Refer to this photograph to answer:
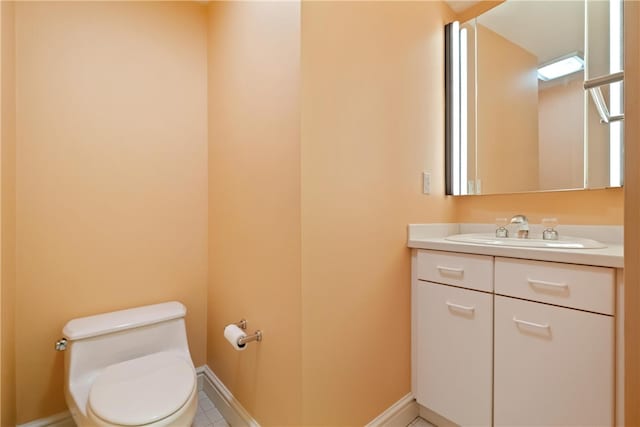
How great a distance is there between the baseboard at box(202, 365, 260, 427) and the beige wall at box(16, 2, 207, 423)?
0.48ft

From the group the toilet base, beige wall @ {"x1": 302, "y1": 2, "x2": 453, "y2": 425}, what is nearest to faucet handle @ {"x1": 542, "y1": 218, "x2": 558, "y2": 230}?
beige wall @ {"x1": 302, "y1": 2, "x2": 453, "y2": 425}

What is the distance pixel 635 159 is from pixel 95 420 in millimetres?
1512

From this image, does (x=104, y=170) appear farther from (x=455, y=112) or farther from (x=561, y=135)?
(x=561, y=135)

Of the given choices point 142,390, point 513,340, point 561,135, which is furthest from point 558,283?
point 142,390

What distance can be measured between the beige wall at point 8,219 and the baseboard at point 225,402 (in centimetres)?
80

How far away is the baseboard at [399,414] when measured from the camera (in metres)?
1.26

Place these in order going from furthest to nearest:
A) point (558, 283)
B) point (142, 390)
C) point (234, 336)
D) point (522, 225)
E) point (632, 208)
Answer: point (522, 225) < point (234, 336) < point (142, 390) < point (558, 283) < point (632, 208)

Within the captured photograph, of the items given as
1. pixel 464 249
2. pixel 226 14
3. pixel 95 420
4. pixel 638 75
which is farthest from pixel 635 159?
pixel 226 14

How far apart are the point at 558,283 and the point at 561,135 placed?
827 mm

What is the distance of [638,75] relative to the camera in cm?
37

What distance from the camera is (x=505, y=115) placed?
5.25 feet

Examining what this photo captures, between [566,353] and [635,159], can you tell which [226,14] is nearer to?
[635,159]

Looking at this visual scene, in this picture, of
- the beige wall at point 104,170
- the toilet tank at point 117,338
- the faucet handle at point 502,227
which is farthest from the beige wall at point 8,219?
the faucet handle at point 502,227

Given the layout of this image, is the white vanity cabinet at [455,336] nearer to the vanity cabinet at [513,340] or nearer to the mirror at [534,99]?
the vanity cabinet at [513,340]
